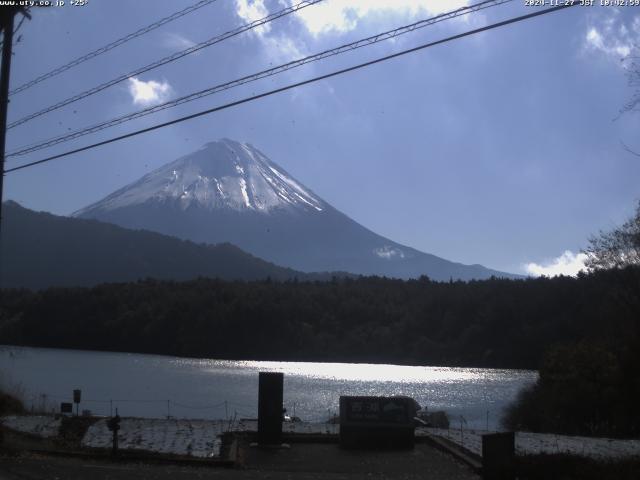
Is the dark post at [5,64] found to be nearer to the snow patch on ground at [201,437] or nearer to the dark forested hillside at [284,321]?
the snow patch on ground at [201,437]

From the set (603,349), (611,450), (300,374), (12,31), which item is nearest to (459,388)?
(300,374)

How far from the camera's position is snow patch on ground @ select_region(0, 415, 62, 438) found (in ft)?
72.5

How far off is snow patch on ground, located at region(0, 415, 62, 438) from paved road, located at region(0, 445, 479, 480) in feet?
11.2

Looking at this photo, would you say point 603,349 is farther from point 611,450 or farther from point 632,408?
point 611,450

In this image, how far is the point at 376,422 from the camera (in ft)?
72.0

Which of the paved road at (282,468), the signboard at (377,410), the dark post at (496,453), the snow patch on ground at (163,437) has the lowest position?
the paved road at (282,468)

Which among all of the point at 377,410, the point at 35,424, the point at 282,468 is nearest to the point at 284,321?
the point at 35,424

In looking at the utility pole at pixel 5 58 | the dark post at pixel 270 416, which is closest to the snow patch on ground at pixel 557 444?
the dark post at pixel 270 416

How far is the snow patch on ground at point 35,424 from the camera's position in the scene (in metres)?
22.1

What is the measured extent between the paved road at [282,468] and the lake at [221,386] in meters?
17.4

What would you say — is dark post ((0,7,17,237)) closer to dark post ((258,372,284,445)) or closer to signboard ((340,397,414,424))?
dark post ((258,372,284,445))

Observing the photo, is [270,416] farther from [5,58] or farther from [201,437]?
[5,58]

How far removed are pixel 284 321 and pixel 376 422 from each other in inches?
3947

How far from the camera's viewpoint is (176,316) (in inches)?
4734
